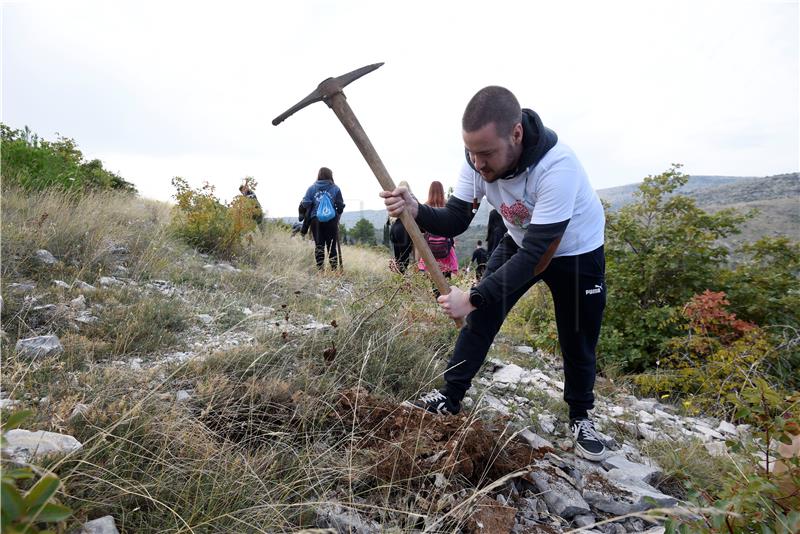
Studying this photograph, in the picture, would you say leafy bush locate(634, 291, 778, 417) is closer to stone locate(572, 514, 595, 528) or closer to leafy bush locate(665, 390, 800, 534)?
stone locate(572, 514, 595, 528)

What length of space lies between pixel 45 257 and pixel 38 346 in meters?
2.03

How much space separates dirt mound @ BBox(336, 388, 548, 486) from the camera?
186 cm

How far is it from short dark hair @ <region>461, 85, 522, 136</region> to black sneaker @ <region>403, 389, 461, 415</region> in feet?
4.61

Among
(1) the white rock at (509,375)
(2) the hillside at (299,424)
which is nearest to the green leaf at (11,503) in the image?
(2) the hillside at (299,424)

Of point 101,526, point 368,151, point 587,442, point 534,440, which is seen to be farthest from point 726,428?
point 101,526

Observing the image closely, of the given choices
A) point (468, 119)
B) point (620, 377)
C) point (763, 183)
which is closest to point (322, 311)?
point (468, 119)

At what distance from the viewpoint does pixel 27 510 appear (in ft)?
2.13

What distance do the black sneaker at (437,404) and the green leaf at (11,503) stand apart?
1856mm

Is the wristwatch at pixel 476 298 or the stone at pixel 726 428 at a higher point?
the wristwatch at pixel 476 298

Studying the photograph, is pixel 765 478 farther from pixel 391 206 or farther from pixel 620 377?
pixel 620 377

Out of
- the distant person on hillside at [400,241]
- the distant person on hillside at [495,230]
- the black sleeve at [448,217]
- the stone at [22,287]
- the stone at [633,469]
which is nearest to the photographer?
the stone at [633,469]

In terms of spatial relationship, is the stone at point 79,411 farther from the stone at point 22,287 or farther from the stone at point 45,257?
the stone at point 45,257

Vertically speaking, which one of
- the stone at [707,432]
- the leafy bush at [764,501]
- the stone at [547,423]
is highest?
the leafy bush at [764,501]

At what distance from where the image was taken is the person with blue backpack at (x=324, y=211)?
23.2 feet
